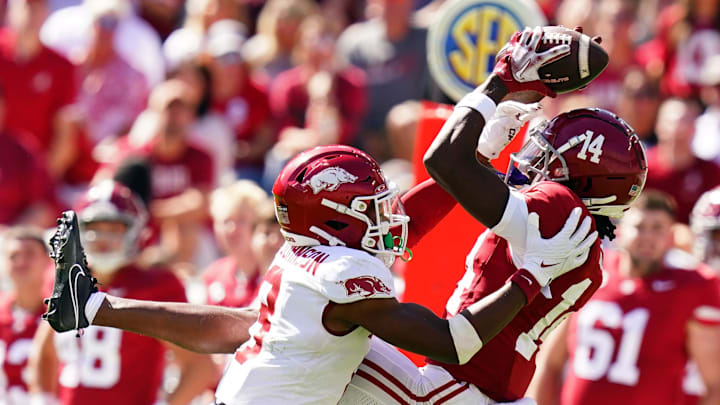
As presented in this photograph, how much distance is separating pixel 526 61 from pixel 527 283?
674mm

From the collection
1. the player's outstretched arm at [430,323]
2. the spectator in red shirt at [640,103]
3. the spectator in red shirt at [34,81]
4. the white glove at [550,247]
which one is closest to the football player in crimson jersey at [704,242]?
the spectator in red shirt at [640,103]

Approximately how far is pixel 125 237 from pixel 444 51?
2008 mm

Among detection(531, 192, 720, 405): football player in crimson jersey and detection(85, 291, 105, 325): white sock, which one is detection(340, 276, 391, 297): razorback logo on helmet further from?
detection(531, 192, 720, 405): football player in crimson jersey

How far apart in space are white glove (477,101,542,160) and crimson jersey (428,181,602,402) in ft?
0.70

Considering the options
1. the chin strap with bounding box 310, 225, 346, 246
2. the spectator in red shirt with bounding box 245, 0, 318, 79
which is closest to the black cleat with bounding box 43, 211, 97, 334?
the chin strap with bounding box 310, 225, 346, 246

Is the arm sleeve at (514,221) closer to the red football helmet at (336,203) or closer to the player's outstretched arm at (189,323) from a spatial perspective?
the red football helmet at (336,203)

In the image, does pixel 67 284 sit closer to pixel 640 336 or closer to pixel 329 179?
pixel 329 179

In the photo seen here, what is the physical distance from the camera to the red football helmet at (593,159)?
377cm

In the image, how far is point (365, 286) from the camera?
3541 millimetres

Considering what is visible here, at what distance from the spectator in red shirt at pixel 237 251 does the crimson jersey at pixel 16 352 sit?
3.18 feet

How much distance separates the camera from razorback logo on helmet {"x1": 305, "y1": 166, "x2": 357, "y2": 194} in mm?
3676

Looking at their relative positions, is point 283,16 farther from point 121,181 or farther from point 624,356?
point 624,356

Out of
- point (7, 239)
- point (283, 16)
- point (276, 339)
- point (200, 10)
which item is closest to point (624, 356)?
point (276, 339)

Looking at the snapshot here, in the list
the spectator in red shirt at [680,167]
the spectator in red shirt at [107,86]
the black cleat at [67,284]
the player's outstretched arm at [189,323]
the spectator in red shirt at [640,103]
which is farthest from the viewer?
the spectator in red shirt at [107,86]
